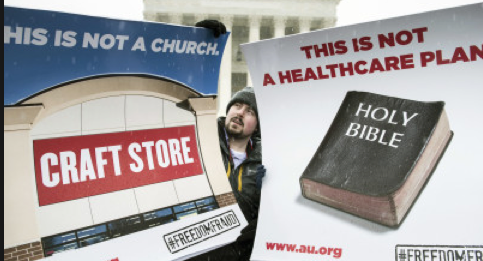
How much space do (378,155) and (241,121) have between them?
1.35m

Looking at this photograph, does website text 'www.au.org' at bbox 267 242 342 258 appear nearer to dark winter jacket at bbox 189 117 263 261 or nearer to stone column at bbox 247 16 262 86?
dark winter jacket at bbox 189 117 263 261

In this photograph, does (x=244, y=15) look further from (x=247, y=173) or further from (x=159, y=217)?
(x=159, y=217)

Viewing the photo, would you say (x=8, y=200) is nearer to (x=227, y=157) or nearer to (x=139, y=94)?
(x=139, y=94)

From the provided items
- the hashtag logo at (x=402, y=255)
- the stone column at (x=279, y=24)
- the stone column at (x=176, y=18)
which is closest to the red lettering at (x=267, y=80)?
the hashtag logo at (x=402, y=255)

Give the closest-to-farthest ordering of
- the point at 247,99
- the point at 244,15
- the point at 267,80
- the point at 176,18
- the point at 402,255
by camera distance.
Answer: the point at 402,255 → the point at 267,80 → the point at 247,99 → the point at 176,18 → the point at 244,15

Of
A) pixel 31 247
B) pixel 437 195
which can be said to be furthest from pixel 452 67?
pixel 31 247

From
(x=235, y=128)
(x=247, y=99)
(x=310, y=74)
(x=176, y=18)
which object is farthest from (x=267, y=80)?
(x=176, y=18)

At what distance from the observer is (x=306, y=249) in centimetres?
149

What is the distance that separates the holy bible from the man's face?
1.11 meters

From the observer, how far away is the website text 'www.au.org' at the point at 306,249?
4.70ft

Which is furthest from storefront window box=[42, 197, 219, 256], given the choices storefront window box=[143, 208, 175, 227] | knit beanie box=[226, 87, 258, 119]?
knit beanie box=[226, 87, 258, 119]

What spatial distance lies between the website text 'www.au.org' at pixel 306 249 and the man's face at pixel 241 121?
115 centimetres

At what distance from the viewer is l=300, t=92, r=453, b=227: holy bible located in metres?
1.29

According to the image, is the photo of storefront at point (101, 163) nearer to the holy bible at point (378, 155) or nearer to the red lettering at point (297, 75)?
the red lettering at point (297, 75)
